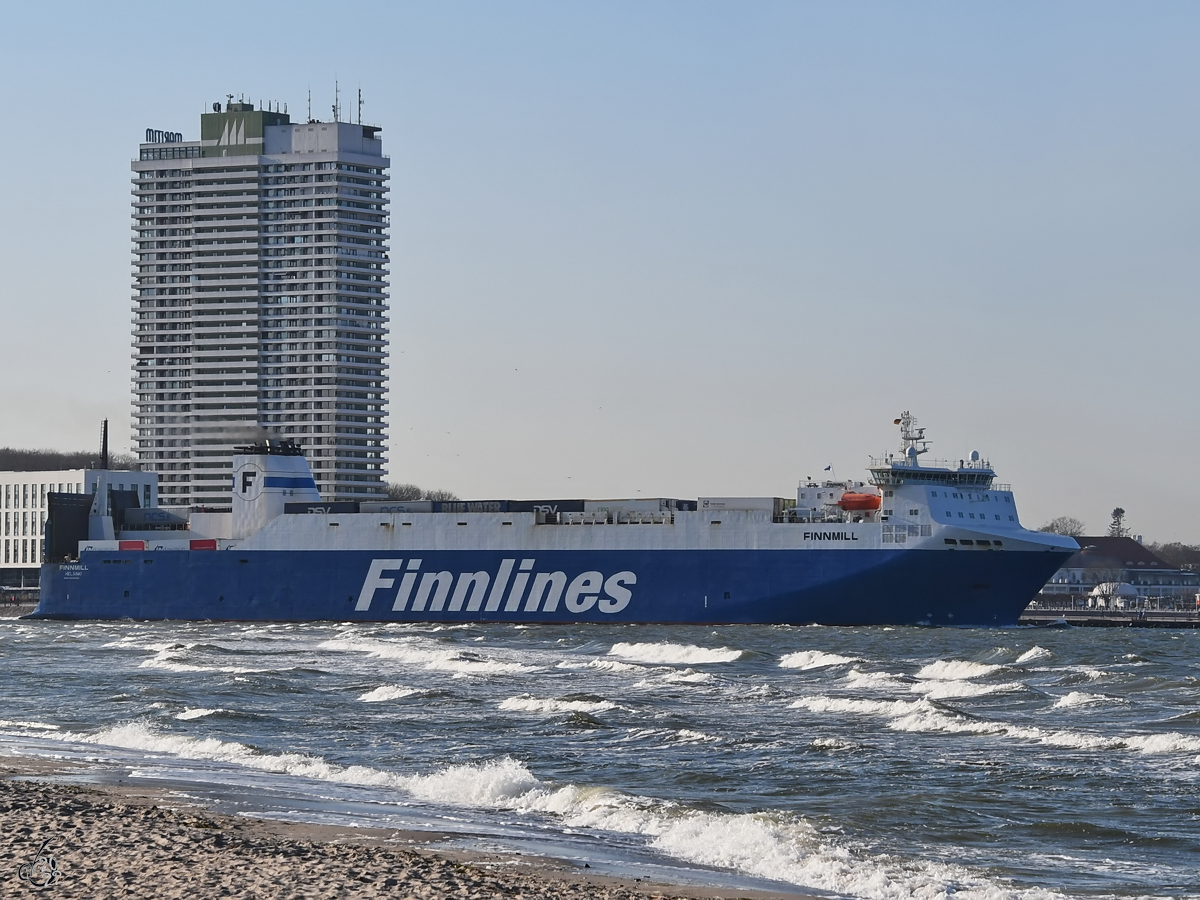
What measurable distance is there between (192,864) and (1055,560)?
Result: 41200 mm

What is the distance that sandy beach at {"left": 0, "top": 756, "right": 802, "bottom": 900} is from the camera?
1177 centimetres

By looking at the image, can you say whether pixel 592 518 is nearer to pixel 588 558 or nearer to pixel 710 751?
pixel 588 558

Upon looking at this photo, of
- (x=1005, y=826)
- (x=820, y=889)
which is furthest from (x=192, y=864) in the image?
(x=1005, y=826)

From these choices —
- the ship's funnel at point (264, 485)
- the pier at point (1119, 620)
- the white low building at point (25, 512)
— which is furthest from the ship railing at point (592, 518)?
the white low building at point (25, 512)

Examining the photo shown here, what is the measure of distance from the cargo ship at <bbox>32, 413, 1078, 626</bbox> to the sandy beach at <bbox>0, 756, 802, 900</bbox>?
117ft

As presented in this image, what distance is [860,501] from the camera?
1993 inches

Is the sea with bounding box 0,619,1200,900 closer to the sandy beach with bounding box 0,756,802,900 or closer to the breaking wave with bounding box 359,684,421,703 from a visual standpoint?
the breaking wave with bounding box 359,684,421,703

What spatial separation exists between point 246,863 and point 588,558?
40.5 m

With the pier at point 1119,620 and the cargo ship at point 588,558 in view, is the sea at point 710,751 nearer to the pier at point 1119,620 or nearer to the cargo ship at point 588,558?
the cargo ship at point 588,558

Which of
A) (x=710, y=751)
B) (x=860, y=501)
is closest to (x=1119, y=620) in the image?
(x=860, y=501)

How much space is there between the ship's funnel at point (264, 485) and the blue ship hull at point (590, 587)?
171 cm

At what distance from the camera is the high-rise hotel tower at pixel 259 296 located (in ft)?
402

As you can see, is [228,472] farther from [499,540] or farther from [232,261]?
[499,540]

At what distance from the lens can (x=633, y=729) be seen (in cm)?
2459
